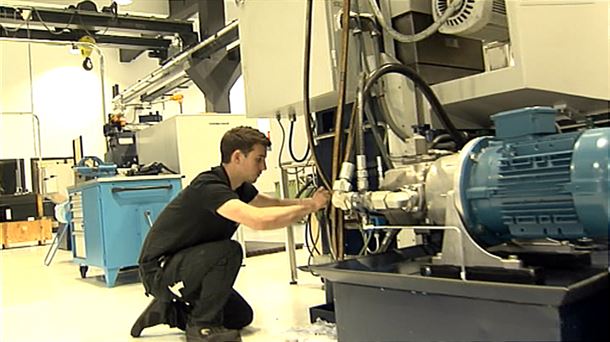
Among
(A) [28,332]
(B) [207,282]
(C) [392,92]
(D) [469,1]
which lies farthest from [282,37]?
(A) [28,332]

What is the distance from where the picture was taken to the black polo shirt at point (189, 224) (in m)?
2.10

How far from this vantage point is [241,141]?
2102 millimetres

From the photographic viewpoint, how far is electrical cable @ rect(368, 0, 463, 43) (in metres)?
1.57

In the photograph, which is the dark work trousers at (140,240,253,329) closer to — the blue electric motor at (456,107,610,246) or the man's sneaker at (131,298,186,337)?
the man's sneaker at (131,298,186,337)

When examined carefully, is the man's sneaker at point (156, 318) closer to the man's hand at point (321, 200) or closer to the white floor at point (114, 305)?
the white floor at point (114, 305)

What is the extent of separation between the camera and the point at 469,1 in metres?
1.62

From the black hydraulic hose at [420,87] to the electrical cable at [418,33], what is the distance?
168 mm

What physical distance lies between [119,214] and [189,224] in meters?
1.69

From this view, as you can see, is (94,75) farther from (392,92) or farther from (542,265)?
(542,265)

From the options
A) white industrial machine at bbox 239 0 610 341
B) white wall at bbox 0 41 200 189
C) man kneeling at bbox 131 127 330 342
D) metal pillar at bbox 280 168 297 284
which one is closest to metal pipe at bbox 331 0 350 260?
white industrial machine at bbox 239 0 610 341

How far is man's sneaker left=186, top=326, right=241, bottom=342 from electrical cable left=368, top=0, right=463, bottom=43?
1.18m

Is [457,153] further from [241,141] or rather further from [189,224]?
[189,224]

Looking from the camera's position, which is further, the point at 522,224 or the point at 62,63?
the point at 62,63

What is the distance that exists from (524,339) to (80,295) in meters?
3.07
